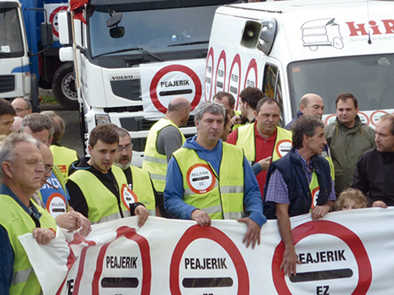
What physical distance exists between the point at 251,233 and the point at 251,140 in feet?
5.18

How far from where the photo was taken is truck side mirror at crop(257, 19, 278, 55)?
8.98 meters

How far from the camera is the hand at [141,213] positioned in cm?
610

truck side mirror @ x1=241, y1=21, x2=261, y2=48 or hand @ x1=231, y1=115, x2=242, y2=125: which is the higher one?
truck side mirror @ x1=241, y1=21, x2=261, y2=48

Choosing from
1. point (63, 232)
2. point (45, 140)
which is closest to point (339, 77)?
point (45, 140)

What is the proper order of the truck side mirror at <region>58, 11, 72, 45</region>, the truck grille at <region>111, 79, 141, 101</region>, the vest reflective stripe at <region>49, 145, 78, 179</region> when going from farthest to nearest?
1. the truck side mirror at <region>58, 11, 72, 45</region>
2. the truck grille at <region>111, 79, 141, 101</region>
3. the vest reflective stripe at <region>49, 145, 78, 179</region>

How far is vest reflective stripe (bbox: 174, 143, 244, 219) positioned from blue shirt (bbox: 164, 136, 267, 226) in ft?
0.11

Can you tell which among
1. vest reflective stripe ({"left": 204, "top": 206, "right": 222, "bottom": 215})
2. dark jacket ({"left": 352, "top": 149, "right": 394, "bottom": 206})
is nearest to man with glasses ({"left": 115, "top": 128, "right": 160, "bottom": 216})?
vest reflective stripe ({"left": 204, "top": 206, "right": 222, "bottom": 215})

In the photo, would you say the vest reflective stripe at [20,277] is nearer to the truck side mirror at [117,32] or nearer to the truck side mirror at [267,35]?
the truck side mirror at [267,35]

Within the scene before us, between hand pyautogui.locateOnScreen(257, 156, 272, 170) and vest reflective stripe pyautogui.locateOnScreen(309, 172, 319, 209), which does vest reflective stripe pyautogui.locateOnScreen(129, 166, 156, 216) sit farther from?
vest reflective stripe pyautogui.locateOnScreen(309, 172, 319, 209)

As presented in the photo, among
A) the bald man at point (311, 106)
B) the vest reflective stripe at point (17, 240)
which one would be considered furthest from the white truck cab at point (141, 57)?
the vest reflective stripe at point (17, 240)

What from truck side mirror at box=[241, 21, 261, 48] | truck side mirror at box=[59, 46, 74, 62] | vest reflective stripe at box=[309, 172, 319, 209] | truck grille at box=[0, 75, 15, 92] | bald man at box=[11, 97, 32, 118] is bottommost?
truck grille at box=[0, 75, 15, 92]

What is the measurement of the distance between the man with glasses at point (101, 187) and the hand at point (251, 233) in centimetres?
75

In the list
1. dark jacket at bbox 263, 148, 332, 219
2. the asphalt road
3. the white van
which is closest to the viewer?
dark jacket at bbox 263, 148, 332, 219

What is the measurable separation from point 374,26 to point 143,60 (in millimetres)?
4584
